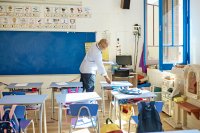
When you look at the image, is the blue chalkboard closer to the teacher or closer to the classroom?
the classroom

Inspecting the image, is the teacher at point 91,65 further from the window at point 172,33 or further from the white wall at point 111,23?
the white wall at point 111,23

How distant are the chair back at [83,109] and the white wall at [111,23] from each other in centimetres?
389

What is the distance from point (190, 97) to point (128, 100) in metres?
1.12

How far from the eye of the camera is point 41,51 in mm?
6668

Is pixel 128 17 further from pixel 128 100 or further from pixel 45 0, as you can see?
pixel 128 100

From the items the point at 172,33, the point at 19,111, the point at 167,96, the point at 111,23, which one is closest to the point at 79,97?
the point at 19,111

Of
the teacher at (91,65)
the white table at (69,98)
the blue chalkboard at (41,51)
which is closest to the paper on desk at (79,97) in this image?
the white table at (69,98)

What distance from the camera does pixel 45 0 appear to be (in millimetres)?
6609

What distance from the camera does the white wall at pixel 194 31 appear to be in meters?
4.54

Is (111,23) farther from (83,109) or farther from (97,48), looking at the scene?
(83,109)

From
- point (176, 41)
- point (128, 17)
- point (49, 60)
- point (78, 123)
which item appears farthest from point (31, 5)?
point (78, 123)

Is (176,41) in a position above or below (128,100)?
above

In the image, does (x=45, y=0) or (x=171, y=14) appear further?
(x=45, y=0)

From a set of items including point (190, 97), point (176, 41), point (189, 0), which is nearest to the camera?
point (190, 97)
